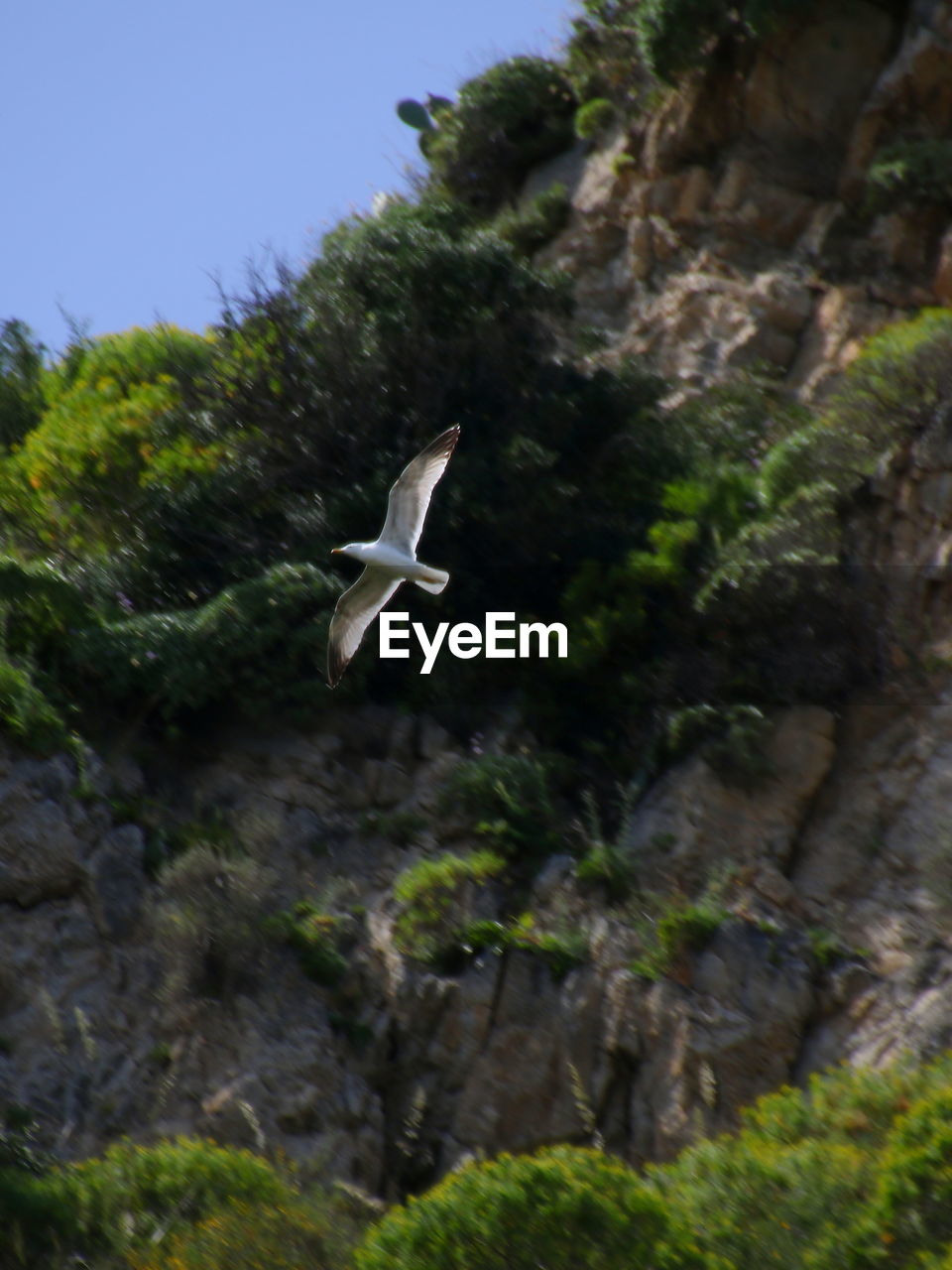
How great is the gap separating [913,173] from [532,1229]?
13008mm

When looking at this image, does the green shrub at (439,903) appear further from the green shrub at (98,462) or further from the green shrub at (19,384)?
the green shrub at (19,384)

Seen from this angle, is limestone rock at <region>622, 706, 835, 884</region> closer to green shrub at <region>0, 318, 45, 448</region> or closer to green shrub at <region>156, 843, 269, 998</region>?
green shrub at <region>156, 843, 269, 998</region>

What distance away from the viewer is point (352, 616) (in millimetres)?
12477

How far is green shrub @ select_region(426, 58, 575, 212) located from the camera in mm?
22203

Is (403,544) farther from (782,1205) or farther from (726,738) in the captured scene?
(782,1205)

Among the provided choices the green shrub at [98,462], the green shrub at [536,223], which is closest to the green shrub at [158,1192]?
the green shrub at [98,462]

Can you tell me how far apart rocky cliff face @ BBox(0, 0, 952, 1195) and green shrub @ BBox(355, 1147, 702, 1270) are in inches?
123

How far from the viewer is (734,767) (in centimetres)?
1340

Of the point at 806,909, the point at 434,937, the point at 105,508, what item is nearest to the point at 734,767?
the point at 806,909

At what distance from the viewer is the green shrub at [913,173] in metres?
17.4

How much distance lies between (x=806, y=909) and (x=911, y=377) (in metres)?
5.05

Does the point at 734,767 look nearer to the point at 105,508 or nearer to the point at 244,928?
the point at 244,928

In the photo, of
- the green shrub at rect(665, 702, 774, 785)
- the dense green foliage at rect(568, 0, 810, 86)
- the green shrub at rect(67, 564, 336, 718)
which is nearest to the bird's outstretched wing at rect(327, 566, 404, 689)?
the green shrub at rect(67, 564, 336, 718)

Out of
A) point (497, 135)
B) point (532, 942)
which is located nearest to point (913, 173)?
point (497, 135)
